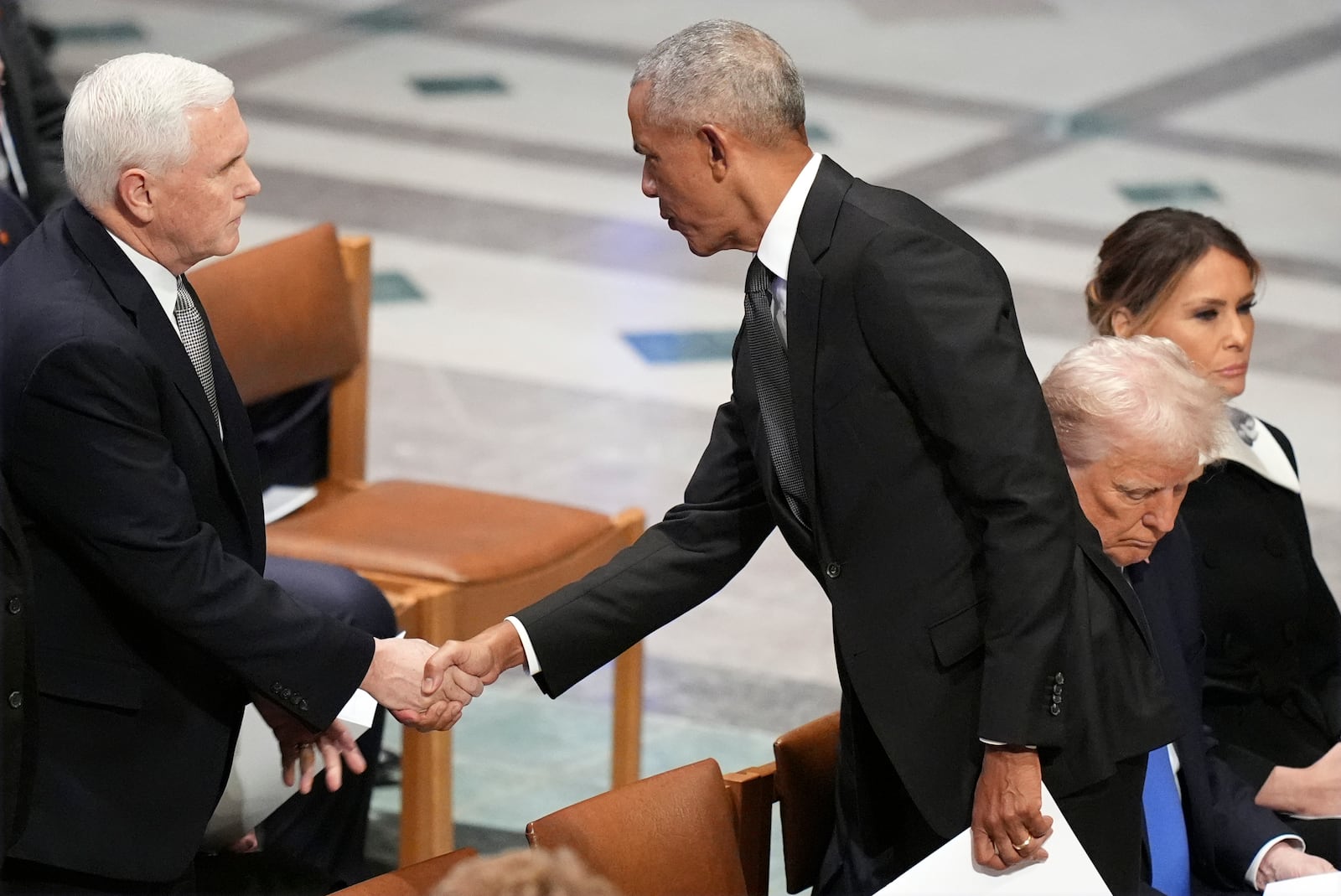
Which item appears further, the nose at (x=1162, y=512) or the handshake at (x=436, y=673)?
the handshake at (x=436, y=673)

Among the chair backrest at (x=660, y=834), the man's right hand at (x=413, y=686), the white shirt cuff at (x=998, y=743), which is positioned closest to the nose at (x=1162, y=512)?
the white shirt cuff at (x=998, y=743)

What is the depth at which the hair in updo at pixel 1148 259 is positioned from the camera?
3.15 meters

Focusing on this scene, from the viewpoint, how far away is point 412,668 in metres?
2.73

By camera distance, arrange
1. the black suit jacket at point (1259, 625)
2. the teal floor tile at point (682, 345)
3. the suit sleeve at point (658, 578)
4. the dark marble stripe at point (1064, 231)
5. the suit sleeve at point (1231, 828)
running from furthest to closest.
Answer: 1. the dark marble stripe at point (1064, 231)
2. the teal floor tile at point (682, 345)
3. the black suit jacket at point (1259, 625)
4. the suit sleeve at point (1231, 828)
5. the suit sleeve at point (658, 578)

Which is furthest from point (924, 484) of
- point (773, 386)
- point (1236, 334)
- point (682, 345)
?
point (682, 345)

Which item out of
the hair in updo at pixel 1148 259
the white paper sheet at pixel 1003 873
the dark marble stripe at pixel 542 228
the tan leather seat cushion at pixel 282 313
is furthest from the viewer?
the dark marble stripe at pixel 542 228

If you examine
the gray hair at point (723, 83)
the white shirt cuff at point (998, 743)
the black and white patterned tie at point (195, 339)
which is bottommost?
the white shirt cuff at point (998, 743)

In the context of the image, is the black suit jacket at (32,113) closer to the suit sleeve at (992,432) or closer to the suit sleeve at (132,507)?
the suit sleeve at (132,507)

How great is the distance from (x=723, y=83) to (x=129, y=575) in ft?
3.09

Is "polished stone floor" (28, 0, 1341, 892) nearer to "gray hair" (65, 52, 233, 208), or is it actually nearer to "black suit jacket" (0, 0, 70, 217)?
"black suit jacket" (0, 0, 70, 217)

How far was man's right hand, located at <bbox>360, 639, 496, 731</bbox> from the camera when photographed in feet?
8.85

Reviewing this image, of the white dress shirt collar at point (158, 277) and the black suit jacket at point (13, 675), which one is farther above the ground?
the white dress shirt collar at point (158, 277)

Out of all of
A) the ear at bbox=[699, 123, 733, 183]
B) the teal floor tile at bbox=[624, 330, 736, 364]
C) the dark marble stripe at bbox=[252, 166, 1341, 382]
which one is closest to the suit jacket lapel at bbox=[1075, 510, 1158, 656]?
the ear at bbox=[699, 123, 733, 183]

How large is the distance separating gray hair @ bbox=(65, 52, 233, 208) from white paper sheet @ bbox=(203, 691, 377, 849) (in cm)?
87
